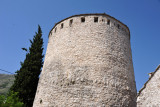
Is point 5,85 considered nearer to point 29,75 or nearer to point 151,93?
point 29,75

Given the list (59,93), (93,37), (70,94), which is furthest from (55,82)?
(93,37)

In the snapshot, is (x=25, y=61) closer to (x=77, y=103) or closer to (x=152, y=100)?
(x=77, y=103)

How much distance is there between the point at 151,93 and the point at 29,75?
8.89 metres

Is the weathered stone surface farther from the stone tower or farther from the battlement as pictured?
the battlement

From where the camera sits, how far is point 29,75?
11008 millimetres

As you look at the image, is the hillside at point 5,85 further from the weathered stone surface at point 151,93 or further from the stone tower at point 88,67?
the weathered stone surface at point 151,93

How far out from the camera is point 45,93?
27.8 feet

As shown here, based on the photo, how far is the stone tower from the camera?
7676mm

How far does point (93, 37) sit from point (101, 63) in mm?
1884

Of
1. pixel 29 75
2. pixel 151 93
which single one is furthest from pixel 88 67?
pixel 29 75

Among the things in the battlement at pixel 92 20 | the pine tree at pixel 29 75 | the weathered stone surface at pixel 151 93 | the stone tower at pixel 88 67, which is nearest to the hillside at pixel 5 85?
the pine tree at pixel 29 75

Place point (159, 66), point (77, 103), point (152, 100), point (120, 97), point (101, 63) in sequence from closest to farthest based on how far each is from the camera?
1. point (152, 100)
2. point (159, 66)
3. point (77, 103)
4. point (120, 97)
5. point (101, 63)

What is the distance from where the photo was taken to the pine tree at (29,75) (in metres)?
10.5

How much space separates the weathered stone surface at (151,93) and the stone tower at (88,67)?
2684 mm
